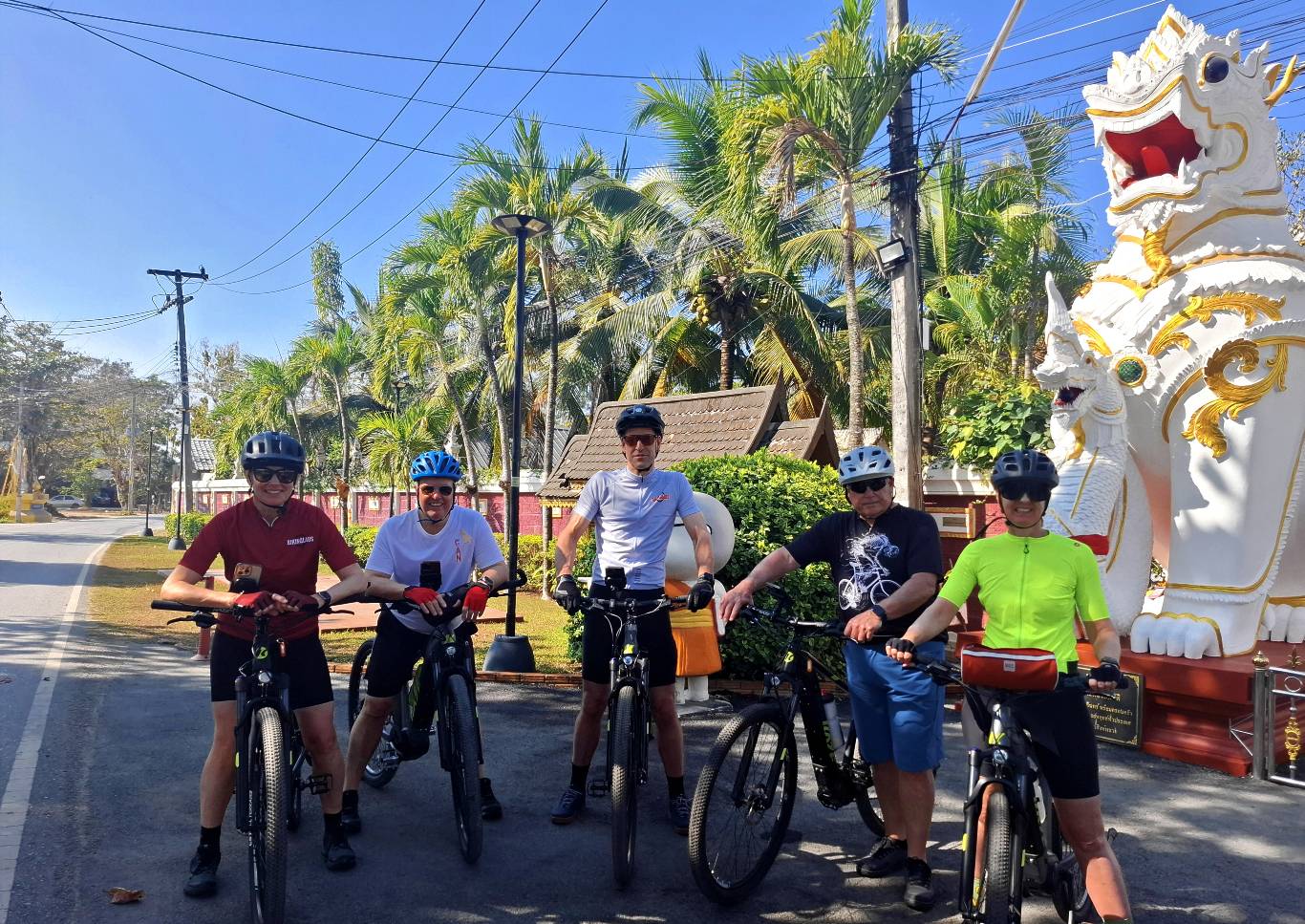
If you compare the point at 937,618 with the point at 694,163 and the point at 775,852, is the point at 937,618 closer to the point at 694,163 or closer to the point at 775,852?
the point at 775,852

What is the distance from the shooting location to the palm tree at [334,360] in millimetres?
29047

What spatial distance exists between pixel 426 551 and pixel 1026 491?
2660 millimetres

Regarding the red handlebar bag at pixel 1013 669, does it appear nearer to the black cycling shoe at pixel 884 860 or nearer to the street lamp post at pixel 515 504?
the black cycling shoe at pixel 884 860

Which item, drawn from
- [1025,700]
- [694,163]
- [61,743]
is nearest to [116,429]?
[694,163]

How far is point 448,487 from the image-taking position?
4.43 meters

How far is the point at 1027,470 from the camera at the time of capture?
3.25 m

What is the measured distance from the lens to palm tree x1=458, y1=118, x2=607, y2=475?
1645cm

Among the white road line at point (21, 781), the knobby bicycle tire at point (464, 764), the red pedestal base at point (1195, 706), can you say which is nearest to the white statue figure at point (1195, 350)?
the red pedestal base at point (1195, 706)

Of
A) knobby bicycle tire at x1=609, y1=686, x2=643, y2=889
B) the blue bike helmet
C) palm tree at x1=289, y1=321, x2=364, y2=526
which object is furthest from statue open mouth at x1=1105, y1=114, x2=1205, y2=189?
palm tree at x1=289, y1=321, x2=364, y2=526

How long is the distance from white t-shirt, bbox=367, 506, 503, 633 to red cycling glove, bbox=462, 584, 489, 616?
25 cm

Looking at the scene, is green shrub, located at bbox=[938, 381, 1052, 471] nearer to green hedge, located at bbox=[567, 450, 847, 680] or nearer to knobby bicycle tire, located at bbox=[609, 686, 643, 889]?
green hedge, located at bbox=[567, 450, 847, 680]

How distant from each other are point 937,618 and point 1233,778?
3.30 metres

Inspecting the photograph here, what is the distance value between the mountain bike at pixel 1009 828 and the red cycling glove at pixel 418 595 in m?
2.03

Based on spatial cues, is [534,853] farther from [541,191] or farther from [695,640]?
[541,191]
